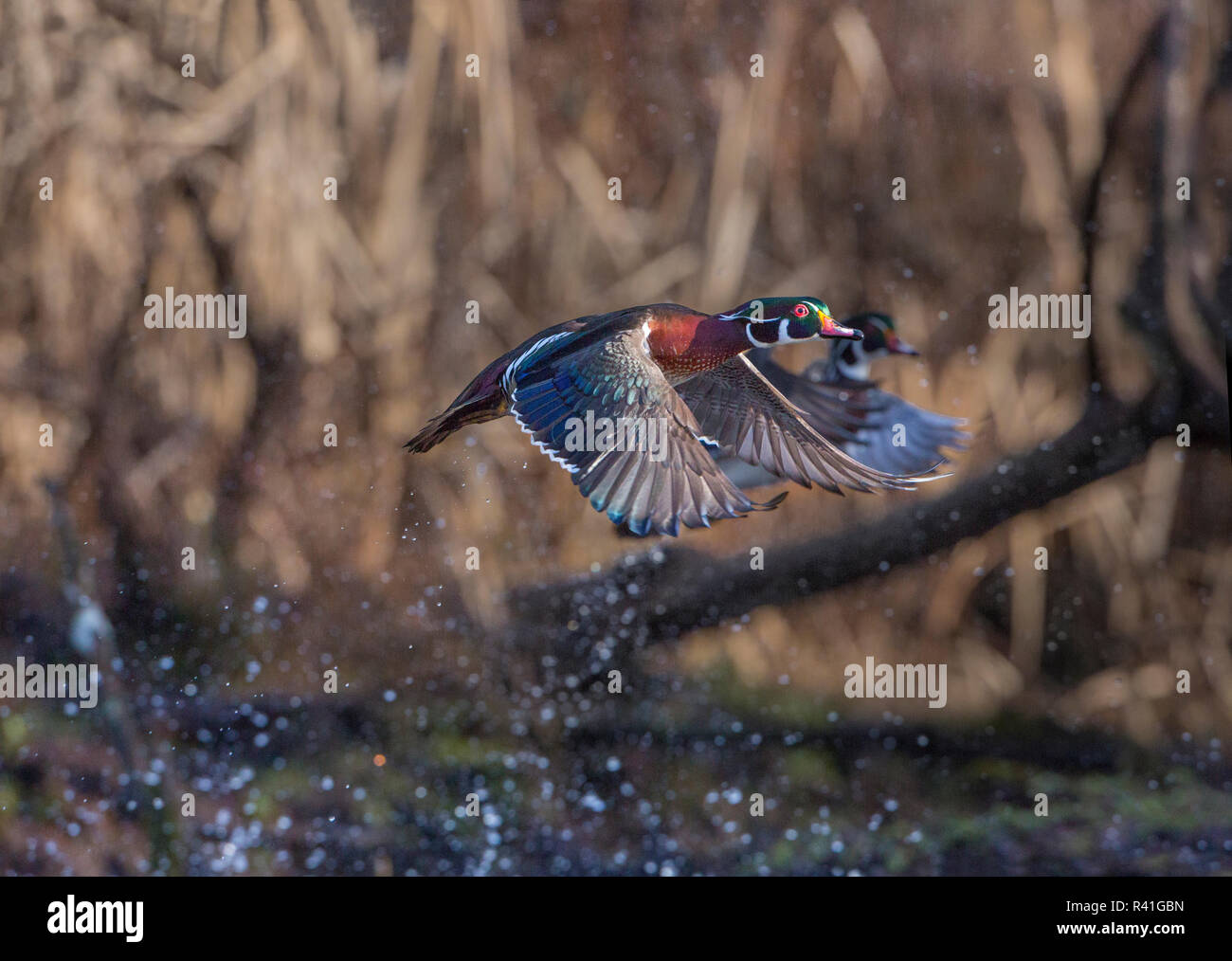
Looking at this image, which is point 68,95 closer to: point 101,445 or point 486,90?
point 101,445

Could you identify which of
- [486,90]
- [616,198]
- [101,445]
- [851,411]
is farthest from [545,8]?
[101,445]

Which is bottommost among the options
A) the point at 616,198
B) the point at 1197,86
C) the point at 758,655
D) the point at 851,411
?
the point at 758,655

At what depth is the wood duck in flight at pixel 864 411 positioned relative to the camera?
2.12 meters

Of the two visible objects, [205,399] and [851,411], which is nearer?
[851,411]

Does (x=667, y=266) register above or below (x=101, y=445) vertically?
above

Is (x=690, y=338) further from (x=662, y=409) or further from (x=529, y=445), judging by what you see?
(x=529, y=445)

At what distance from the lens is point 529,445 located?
91.2 inches

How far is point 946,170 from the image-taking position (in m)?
2.29

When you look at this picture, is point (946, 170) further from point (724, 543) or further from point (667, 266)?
point (724, 543)

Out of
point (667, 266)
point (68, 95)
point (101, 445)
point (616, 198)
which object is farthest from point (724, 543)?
point (68, 95)

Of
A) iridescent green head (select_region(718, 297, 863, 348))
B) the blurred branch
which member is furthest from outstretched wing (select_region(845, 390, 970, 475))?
iridescent green head (select_region(718, 297, 863, 348))

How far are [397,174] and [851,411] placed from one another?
1066 mm

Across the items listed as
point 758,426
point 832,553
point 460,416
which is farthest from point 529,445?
point 832,553

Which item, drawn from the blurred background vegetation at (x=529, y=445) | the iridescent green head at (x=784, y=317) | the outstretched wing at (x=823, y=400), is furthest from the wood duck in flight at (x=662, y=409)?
the blurred background vegetation at (x=529, y=445)
